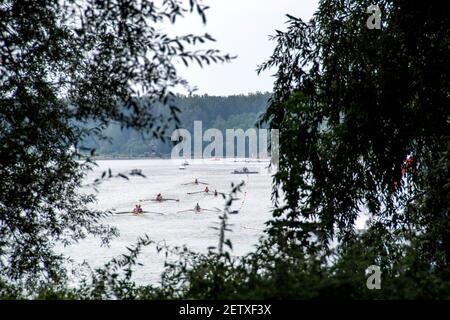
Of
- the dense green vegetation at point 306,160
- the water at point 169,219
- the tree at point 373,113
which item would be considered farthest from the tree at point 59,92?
the water at point 169,219

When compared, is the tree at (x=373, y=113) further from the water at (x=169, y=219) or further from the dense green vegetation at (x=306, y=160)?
the water at (x=169, y=219)

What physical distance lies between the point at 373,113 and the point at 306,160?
1.36 meters

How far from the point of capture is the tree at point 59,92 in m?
4.05

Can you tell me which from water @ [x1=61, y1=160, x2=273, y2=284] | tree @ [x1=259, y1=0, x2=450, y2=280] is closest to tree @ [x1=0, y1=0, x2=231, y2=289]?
tree @ [x1=259, y1=0, x2=450, y2=280]

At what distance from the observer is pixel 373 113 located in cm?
705

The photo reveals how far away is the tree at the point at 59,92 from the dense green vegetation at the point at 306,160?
0.07 feet

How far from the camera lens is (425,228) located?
7.43 metres

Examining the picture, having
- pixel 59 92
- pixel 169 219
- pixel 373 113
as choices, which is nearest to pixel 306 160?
pixel 373 113

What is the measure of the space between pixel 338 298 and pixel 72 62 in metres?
3.67

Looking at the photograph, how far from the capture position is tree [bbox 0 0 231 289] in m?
4.05

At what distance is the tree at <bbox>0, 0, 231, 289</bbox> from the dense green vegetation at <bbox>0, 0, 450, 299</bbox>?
0.07 feet

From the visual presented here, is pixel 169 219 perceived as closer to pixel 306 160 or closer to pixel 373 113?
pixel 373 113

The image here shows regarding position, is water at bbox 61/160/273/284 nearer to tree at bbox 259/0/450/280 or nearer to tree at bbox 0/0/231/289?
tree at bbox 259/0/450/280
